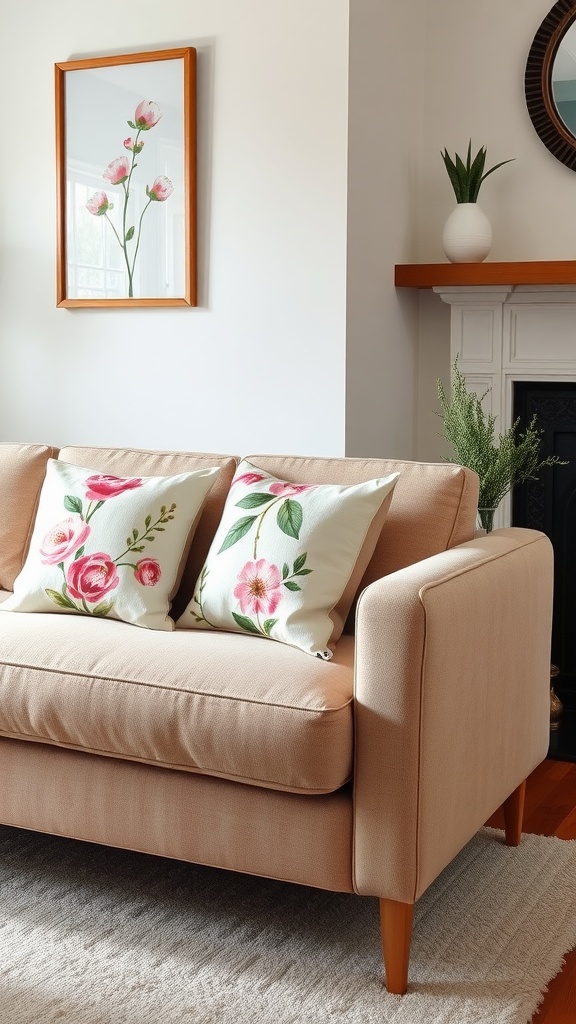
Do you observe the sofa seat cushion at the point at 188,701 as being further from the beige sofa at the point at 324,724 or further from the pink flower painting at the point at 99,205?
the pink flower painting at the point at 99,205

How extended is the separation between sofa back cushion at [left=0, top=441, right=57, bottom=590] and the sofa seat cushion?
0.51 m

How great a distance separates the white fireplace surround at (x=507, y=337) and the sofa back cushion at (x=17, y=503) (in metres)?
1.45

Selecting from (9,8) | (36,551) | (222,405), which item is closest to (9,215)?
(9,8)

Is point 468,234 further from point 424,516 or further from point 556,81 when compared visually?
point 424,516

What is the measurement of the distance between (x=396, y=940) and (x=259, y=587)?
0.69m

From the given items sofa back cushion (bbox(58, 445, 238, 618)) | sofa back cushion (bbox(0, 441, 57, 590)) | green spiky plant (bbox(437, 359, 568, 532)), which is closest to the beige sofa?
sofa back cushion (bbox(58, 445, 238, 618))

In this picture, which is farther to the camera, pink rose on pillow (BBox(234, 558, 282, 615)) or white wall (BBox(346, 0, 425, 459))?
white wall (BBox(346, 0, 425, 459))

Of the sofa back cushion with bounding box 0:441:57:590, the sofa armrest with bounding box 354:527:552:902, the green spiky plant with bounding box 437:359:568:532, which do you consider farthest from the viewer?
the green spiky plant with bounding box 437:359:568:532

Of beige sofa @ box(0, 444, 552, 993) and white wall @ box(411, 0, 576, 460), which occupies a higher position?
white wall @ box(411, 0, 576, 460)

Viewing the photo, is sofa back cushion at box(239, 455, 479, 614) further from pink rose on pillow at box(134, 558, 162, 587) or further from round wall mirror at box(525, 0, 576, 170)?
round wall mirror at box(525, 0, 576, 170)

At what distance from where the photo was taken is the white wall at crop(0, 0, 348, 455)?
130 inches

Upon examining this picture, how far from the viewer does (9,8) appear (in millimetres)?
3711

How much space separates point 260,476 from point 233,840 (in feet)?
2.66

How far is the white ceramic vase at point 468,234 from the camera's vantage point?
346 cm
